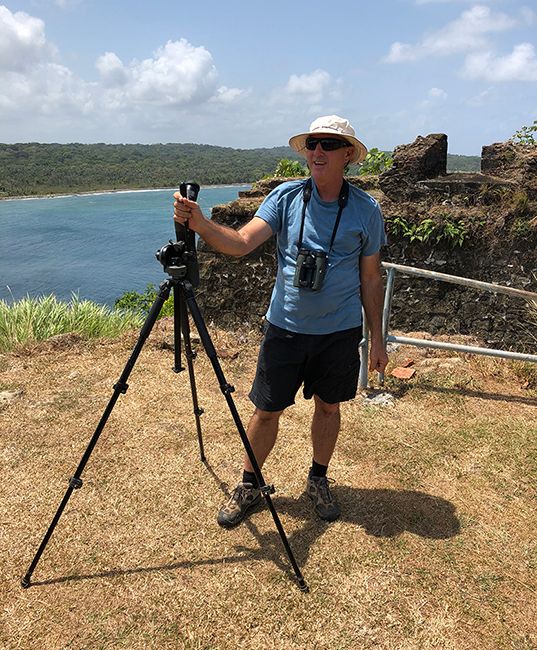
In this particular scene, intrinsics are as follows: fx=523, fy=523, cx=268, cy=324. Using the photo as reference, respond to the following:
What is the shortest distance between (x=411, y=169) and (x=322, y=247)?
4.79 meters

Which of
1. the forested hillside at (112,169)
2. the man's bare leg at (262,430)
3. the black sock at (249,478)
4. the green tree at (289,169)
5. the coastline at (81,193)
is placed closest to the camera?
the man's bare leg at (262,430)

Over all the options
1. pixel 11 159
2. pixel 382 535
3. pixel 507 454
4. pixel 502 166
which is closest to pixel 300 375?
pixel 382 535

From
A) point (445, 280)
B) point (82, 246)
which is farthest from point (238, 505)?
point (82, 246)

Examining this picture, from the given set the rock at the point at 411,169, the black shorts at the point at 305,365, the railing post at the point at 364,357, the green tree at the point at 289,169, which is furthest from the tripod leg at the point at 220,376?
the green tree at the point at 289,169

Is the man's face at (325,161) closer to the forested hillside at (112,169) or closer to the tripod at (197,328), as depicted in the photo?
the tripod at (197,328)

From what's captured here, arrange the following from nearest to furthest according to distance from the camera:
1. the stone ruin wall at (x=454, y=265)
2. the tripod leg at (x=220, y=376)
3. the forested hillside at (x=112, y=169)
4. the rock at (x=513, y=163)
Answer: the tripod leg at (x=220, y=376)
the stone ruin wall at (x=454, y=265)
the rock at (x=513, y=163)
the forested hillside at (x=112, y=169)

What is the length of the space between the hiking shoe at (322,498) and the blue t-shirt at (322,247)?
41.4 inches

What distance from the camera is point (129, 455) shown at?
379 cm

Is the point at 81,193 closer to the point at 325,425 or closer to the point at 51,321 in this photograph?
the point at 51,321

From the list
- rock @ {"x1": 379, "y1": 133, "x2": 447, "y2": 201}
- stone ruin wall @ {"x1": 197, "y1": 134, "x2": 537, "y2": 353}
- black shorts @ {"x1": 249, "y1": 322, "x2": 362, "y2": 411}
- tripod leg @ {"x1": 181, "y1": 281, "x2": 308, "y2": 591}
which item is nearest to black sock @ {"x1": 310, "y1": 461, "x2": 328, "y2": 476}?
black shorts @ {"x1": 249, "y1": 322, "x2": 362, "y2": 411}

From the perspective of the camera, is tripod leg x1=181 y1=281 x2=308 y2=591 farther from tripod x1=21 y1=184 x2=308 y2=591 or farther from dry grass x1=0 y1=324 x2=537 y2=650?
dry grass x1=0 y1=324 x2=537 y2=650

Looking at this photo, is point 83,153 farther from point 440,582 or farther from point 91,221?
point 440,582

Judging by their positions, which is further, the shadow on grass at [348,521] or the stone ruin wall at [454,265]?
the stone ruin wall at [454,265]

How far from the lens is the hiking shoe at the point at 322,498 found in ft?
10.3
